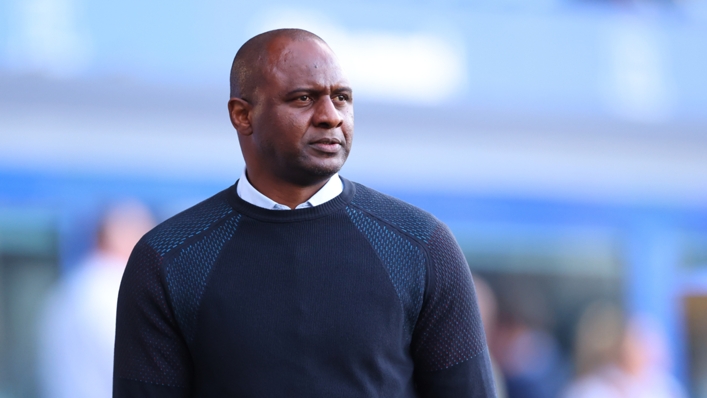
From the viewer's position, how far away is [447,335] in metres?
2.23

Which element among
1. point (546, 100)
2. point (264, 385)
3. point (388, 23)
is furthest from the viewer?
point (546, 100)

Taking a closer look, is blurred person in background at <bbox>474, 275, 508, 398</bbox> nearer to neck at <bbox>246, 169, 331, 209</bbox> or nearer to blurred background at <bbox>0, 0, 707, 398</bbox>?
blurred background at <bbox>0, 0, 707, 398</bbox>

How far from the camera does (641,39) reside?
8922 mm

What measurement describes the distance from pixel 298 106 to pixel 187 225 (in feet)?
1.22

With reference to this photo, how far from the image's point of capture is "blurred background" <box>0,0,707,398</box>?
22.4 feet

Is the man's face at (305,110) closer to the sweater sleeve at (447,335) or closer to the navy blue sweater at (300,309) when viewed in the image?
the navy blue sweater at (300,309)

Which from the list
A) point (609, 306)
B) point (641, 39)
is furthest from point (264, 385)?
point (641, 39)

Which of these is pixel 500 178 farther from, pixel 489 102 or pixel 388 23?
pixel 388 23

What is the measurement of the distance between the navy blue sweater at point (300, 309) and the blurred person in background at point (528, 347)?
4.78 m

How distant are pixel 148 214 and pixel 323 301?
198 inches

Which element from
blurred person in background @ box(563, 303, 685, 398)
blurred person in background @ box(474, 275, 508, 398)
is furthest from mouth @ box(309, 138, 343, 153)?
blurred person in background @ box(563, 303, 685, 398)

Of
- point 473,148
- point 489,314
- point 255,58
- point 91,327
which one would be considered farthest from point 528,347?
point 255,58

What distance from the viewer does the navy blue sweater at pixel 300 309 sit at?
7.03 ft

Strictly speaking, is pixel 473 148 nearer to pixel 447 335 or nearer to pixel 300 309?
pixel 447 335
